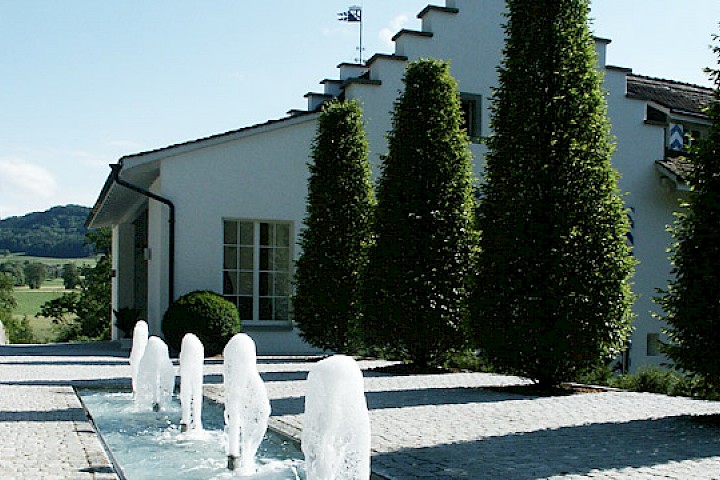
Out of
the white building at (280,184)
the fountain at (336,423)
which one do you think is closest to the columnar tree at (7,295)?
the white building at (280,184)

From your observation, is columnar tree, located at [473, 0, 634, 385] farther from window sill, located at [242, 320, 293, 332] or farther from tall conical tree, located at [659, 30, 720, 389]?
window sill, located at [242, 320, 293, 332]

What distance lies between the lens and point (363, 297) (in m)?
14.5

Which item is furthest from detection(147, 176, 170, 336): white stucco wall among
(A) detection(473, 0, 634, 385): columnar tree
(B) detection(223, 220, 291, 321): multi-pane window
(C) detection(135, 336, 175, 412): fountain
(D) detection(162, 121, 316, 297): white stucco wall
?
(A) detection(473, 0, 634, 385): columnar tree

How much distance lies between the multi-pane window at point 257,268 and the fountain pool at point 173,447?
8.68 metres

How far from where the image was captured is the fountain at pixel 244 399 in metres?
6.96

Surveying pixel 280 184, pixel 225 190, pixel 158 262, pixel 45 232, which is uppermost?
pixel 45 232

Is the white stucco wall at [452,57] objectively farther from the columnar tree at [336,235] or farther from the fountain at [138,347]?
the fountain at [138,347]

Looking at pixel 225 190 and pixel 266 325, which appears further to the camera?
pixel 266 325

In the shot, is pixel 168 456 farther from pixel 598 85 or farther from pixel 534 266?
pixel 598 85

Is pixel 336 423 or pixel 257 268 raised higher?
pixel 257 268

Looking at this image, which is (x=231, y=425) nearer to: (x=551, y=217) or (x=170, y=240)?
(x=551, y=217)

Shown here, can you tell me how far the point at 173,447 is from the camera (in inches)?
298

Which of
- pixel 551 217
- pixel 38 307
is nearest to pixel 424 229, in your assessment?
pixel 551 217

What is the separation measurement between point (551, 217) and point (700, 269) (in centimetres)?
249
